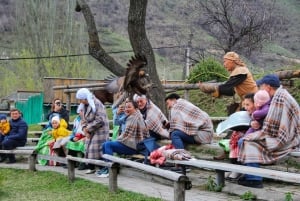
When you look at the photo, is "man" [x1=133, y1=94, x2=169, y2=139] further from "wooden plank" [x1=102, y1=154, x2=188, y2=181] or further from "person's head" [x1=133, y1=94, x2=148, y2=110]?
"wooden plank" [x1=102, y1=154, x2=188, y2=181]

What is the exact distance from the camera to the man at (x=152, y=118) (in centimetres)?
905

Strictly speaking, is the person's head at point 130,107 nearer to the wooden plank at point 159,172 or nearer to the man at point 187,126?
the man at point 187,126

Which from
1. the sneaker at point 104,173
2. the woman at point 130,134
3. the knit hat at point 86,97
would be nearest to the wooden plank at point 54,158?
the sneaker at point 104,173

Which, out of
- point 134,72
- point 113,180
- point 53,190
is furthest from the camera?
point 134,72

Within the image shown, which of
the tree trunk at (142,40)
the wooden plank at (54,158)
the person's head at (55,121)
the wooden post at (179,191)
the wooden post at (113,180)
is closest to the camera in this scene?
the wooden post at (179,191)

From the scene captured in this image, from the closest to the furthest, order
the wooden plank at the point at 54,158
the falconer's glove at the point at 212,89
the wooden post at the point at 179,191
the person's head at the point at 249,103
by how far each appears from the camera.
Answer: the wooden post at the point at 179,191, the person's head at the point at 249,103, the falconer's glove at the point at 212,89, the wooden plank at the point at 54,158

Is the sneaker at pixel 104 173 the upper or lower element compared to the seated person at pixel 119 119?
lower

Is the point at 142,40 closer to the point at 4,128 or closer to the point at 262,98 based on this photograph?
the point at 4,128

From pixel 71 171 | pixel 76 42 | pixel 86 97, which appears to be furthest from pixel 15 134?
pixel 76 42

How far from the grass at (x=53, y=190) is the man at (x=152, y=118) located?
1.37 meters

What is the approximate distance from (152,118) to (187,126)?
2.88ft

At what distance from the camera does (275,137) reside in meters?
6.67

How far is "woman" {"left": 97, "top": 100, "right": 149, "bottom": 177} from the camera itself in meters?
8.69

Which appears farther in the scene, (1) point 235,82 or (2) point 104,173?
(2) point 104,173
